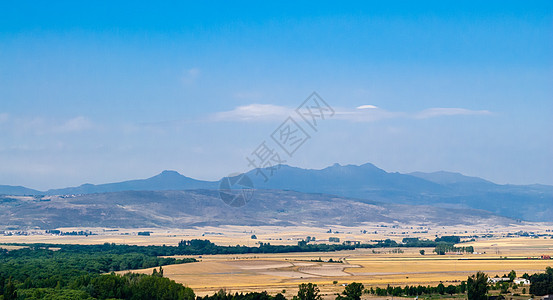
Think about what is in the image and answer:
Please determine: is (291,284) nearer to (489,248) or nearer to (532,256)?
(532,256)

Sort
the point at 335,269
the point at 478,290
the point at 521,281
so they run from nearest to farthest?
the point at 478,290
the point at 521,281
the point at 335,269

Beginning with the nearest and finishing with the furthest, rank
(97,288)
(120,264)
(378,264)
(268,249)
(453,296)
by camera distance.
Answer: (97,288), (453,296), (120,264), (378,264), (268,249)

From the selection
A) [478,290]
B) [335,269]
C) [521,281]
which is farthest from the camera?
[335,269]

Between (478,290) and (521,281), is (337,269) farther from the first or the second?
(478,290)

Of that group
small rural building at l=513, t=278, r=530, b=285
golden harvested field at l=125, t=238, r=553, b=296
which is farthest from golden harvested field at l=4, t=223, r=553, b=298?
small rural building at l=513, t=278, r=530, b=285

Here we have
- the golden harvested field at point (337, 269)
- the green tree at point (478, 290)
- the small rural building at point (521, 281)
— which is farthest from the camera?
the golden harvested field at point (337, 269)

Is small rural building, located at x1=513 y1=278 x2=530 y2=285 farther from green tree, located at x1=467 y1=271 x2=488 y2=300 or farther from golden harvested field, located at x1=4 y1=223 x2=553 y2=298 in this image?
green tree, located at x1=467 y1=271 x2=488 y2=300

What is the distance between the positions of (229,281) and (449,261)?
5156 cm

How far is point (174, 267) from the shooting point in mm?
120938

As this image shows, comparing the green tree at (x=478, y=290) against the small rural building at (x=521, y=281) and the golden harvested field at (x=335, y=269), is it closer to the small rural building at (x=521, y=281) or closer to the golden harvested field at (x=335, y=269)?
the golden harvested field at (x=335, y=269)

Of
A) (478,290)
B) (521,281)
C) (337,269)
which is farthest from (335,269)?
(478,290)

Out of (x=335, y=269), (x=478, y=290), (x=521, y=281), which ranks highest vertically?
(x=521, y=281)

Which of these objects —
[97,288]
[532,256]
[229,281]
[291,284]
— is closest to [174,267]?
[229,281]

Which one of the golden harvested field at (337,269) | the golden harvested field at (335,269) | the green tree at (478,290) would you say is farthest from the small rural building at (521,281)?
the green tree at (478,290)
